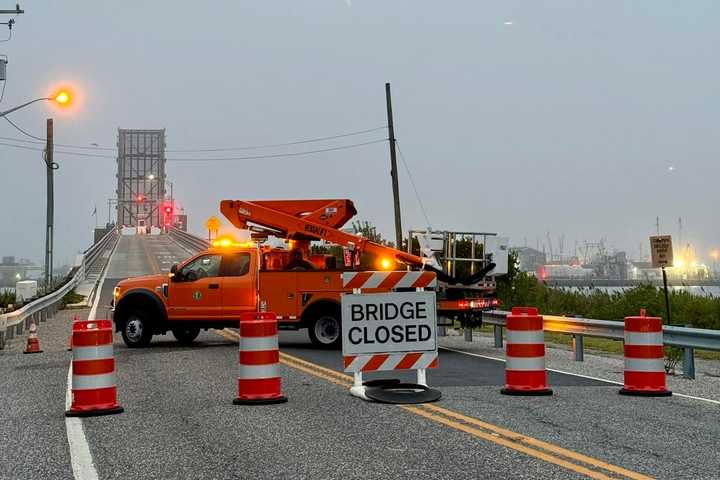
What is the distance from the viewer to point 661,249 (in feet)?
61.3

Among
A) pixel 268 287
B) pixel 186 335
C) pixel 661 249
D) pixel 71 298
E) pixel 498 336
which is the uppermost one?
pixel 661 249

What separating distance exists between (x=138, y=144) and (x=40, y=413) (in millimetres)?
137583

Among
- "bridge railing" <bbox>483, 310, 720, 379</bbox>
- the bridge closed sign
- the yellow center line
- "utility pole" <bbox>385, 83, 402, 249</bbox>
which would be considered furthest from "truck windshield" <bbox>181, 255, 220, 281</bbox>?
"utility pole" <bbox>385, 83, 402, 249</bbox>

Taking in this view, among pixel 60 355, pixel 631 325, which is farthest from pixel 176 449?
pixel 60 355

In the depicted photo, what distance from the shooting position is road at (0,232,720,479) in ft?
20.4

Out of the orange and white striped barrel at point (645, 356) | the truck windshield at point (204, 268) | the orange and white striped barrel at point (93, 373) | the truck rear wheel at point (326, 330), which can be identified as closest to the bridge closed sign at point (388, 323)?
the orange and white striped barrel at point (645, 356)

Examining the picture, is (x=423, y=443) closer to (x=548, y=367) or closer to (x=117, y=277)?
(x=548, y=367)

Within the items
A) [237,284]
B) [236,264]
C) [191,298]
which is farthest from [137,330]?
[236,264]

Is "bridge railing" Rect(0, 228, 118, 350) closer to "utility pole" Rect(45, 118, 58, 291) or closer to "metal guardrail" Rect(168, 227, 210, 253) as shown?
"utility pole" Rect(45, 118, 58, 291)

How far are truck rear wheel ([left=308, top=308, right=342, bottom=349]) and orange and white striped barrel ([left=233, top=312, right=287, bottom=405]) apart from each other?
273 inches

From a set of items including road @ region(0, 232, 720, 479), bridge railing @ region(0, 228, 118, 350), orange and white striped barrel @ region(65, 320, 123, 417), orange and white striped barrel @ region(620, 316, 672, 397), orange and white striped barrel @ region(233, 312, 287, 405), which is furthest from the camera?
bridge railing @ region(0, 228, 118, 350)

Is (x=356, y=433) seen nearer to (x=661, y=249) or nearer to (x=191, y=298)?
(x=191, y=298)

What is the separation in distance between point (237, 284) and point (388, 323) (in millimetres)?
8204

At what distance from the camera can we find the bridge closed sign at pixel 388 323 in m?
9.57
